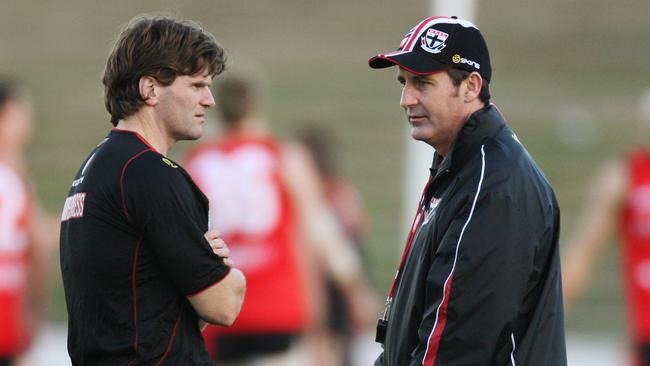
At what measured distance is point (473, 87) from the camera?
3.63 meters

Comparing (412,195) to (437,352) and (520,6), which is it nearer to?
(437,352)

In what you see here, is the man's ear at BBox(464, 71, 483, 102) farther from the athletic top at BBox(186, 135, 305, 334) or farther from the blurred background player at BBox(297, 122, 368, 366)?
the blurred background player at BBox(297, 122, 368, 366)

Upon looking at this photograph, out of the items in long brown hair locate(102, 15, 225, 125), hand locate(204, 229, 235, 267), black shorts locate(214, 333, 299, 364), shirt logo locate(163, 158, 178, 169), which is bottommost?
black shorts locate(214, 333, 299, 364)

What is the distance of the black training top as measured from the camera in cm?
330

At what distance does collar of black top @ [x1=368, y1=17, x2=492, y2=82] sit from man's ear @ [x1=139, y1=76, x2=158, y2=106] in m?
0.76

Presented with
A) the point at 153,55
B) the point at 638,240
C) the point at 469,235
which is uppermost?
the point at 153,55

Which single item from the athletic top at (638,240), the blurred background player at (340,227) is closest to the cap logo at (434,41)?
the athletic top at (638,240)

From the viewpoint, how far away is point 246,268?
21.6ft

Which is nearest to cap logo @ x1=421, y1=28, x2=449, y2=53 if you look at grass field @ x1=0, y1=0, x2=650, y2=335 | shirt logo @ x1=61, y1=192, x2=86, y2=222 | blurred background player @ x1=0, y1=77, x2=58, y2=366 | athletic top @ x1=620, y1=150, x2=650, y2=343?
shirt logo @ x1=61, y1=192, x2=86, y2=222

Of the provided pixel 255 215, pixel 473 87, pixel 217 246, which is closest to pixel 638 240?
pixel 255 215

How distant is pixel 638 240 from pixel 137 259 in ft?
13.3

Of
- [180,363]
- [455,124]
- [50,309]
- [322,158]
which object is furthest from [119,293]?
[50,309]

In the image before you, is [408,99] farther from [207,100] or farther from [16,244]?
[16,244]

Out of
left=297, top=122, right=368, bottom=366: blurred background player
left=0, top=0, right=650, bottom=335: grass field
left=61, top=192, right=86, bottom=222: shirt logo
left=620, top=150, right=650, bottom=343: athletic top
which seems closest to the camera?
left=61, top=192, right=86, bottom=222: shirt logo
